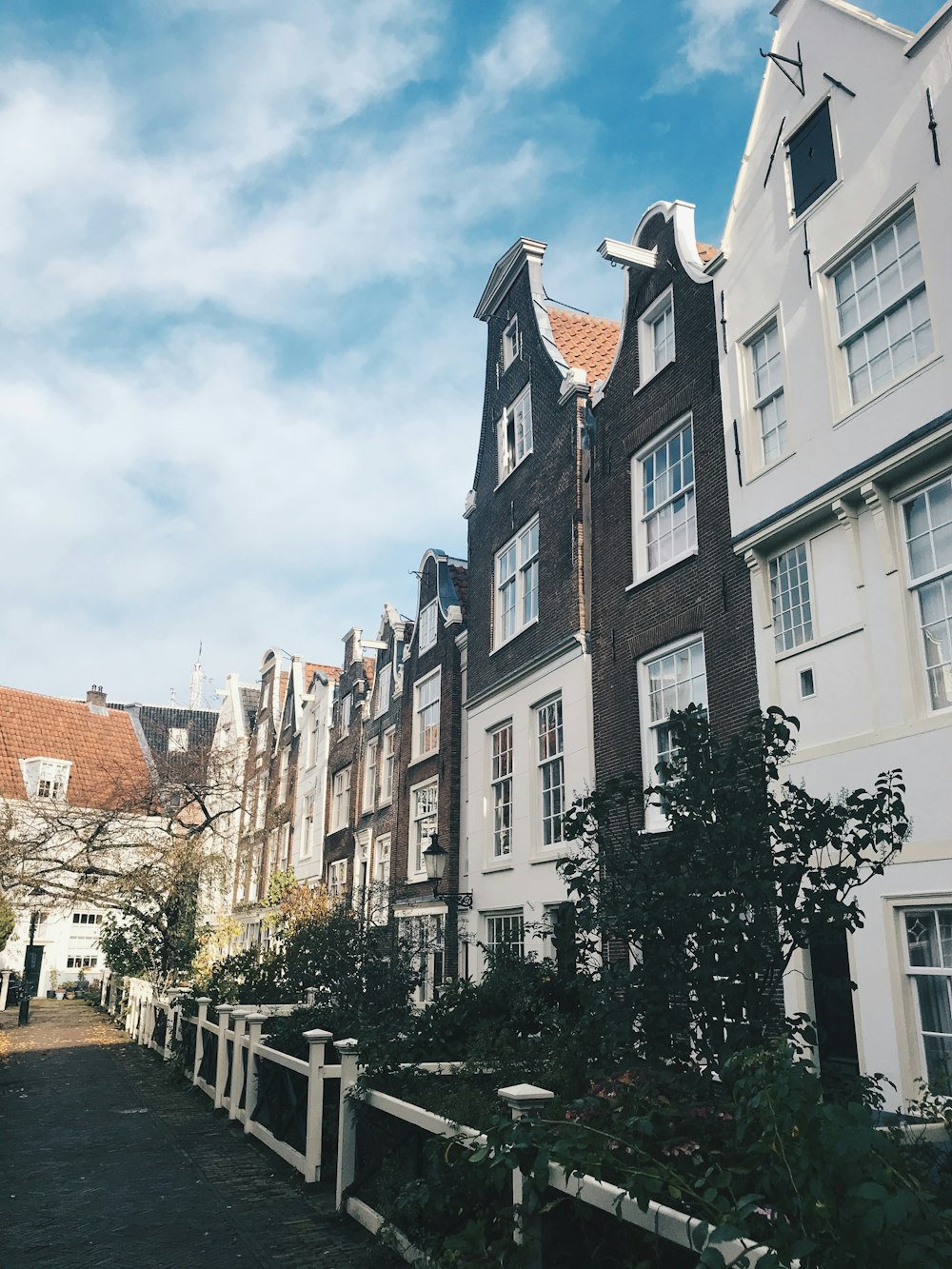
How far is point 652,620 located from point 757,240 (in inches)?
215

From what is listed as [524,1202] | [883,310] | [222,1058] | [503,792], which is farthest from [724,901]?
[503,792]

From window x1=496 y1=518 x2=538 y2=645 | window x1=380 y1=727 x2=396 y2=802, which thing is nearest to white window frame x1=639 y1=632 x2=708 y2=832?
window x1=496 y1=518 x2=538 y2=645

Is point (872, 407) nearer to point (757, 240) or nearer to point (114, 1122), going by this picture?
point (757, 240)

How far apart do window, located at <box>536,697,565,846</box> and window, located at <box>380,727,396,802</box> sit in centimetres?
994

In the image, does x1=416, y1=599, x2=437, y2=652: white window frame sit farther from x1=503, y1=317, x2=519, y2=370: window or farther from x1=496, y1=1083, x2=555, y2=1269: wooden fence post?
x1=496, y1=1083, x2=555, y2=1269: wooden fence post

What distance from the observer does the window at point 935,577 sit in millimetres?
9828

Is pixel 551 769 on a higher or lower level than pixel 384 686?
lower

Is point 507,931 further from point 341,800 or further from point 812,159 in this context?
point 341,800

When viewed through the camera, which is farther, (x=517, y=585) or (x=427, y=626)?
(x=427, y=626)

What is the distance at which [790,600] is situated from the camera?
1202 centimetres

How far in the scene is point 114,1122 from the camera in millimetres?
13062

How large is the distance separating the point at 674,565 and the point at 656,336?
14.0 ft

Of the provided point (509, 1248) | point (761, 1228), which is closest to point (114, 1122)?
point (509, 1248)

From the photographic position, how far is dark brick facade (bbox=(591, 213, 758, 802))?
13000 mm
